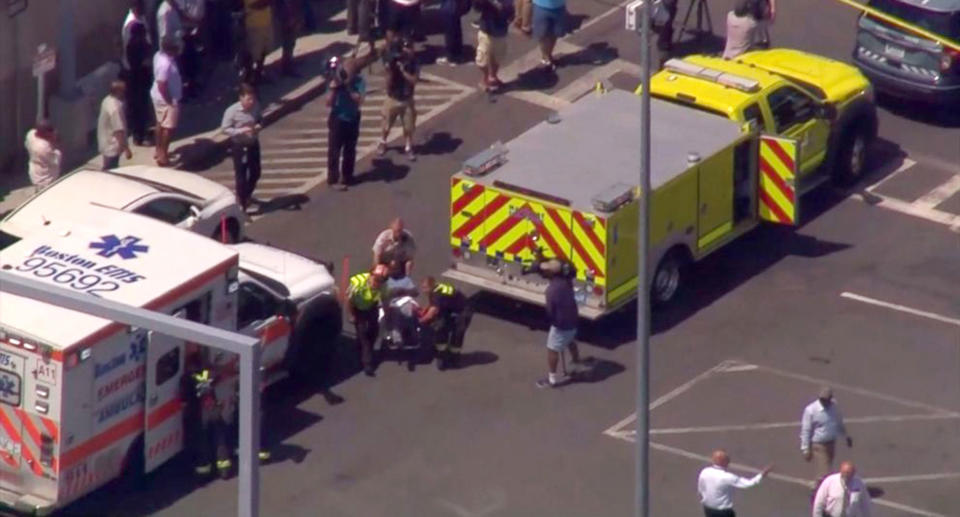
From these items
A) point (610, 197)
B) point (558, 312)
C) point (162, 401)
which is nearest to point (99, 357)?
point (162, 401)

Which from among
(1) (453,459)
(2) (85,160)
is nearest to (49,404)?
(1) (453,459)

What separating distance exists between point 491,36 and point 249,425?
19.6 m

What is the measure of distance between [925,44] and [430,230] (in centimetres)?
779

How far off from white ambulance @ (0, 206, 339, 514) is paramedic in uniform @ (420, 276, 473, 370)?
2143 millimetres

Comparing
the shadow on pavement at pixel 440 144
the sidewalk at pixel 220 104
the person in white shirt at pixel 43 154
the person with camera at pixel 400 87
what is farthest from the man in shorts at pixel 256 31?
the person in white shirt at pixel 43 154

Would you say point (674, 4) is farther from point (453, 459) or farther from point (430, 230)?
point (453, 459)

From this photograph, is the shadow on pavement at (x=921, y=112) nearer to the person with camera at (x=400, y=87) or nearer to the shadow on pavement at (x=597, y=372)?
the person with camera at (x=400, y=87)

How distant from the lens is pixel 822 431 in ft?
71.5

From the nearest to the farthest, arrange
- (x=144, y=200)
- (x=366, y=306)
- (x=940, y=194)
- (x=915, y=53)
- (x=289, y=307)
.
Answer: (x=289, y=307) < (x=366, y=306) < (x=144, y=200) < (x=940, y=194) < (x=915, y=53)

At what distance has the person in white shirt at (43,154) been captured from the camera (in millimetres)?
26828

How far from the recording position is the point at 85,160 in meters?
29.6

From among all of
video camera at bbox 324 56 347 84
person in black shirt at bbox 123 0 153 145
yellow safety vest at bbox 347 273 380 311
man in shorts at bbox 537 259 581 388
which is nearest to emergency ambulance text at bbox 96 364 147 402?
yellow safety vest at bbox 347 273 380 311

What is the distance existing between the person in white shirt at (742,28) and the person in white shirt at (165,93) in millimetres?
7652

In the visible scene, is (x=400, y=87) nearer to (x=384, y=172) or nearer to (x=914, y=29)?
(x=384, y=172)
